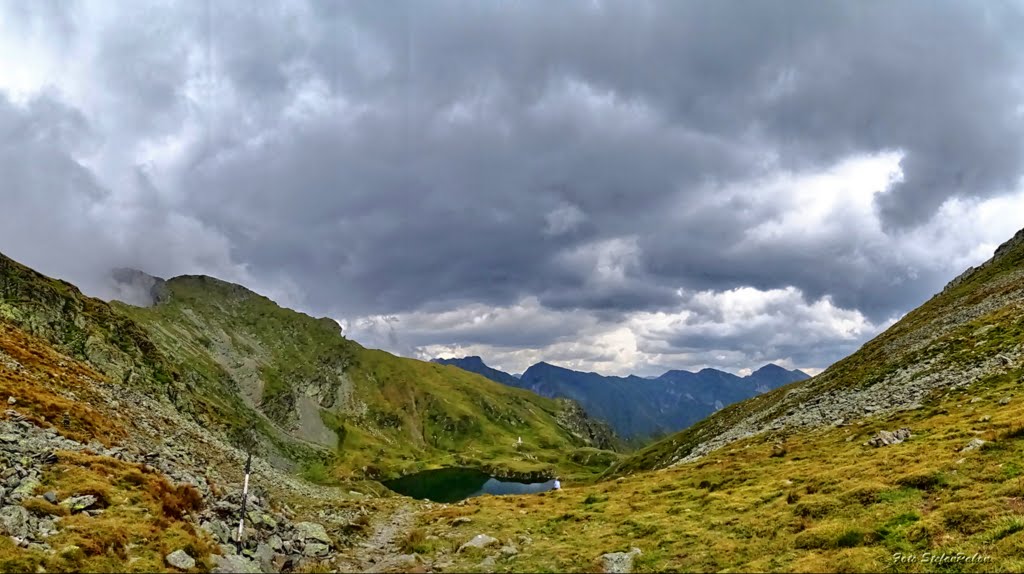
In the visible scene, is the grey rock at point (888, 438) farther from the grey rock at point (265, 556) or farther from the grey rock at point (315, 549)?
the grey rock at point (265, 556)

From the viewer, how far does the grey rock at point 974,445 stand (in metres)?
29.1

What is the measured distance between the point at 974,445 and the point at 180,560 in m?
40.4

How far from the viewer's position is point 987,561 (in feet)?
52.7

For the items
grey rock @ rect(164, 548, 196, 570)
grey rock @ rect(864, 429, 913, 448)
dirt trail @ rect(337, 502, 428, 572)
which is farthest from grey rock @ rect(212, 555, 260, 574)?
grey rock @ rect(864, 429, 913, 448)

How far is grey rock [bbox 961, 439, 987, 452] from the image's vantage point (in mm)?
29106

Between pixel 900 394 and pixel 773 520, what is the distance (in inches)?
1695

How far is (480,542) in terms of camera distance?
29.8 meters

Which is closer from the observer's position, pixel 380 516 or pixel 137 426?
pixel 380 516

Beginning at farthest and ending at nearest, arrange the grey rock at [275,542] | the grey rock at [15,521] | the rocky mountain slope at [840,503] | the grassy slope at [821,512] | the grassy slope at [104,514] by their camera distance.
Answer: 1. the grey rock at [275,542]
2. the grey rock at [15,521]
3. the rocky mountain slope at [840,503]
4. the grassy slope at [821,512]
5. the grassy slope at [104,514]

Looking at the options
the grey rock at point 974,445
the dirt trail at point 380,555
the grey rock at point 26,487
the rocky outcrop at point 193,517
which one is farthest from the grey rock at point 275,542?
the grey rock at point 974,445

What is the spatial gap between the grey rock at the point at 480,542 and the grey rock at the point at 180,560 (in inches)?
534

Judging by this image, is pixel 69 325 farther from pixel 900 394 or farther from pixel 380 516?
pixel 900 394

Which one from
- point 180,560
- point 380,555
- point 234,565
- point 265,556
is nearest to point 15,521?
point 180,560

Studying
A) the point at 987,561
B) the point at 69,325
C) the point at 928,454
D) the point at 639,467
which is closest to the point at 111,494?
the point at 987,561
